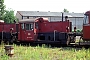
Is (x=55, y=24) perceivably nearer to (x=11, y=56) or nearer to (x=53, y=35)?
(x=53, y=35)

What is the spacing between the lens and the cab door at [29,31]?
23516 millimetres

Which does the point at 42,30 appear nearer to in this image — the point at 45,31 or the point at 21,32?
the point at 45,31

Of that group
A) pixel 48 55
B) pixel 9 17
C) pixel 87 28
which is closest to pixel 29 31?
pixel 87 28

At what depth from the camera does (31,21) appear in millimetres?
23688

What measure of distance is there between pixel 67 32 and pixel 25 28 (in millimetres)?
4575

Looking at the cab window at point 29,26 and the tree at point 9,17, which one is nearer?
the cab window at point 29,26

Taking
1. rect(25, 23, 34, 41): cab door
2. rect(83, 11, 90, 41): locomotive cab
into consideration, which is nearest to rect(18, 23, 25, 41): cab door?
rect(25, 23, 34, 41): cab door

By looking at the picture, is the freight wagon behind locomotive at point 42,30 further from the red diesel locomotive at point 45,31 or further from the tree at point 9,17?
the tree at point 9,17

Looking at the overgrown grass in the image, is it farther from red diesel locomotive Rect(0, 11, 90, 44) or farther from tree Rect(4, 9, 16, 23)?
tree Rect(4, 9, 16, 23)

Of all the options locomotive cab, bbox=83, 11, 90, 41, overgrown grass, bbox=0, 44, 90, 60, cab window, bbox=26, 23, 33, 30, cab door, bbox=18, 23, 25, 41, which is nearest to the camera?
overgrown grass, bbox=0, 44, 90, 60

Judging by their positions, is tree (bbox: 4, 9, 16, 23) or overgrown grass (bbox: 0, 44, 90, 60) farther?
tree (bbox: 4, 9, 16, 23)

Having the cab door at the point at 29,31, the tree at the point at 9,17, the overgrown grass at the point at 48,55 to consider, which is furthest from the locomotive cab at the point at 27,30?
the tree at the point at 9,17

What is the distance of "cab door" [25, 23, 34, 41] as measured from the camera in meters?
23.5

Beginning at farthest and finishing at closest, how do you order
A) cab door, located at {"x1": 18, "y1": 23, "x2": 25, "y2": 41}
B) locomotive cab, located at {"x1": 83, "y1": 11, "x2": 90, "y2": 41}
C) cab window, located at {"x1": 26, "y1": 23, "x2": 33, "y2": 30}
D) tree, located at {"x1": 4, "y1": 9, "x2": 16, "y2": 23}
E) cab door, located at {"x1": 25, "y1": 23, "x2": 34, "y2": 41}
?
tree, located at {"x1": 4, "y1": 9, "x2": 16, "y2": 23} → cab door, located at {"x1": 18, "y1": 23, "x2": 25, "y2": 41} → cab window, located at {"x1": 26, "y1": 23, "x2": 33, "y2": 30} → cab door, located at {"x1": 25, "y1": 23, "x2": 34, "y2": 41} → locomotive cab, located at {"x1": 83, "y1": 11, "x2": 90, "y2": 41}
